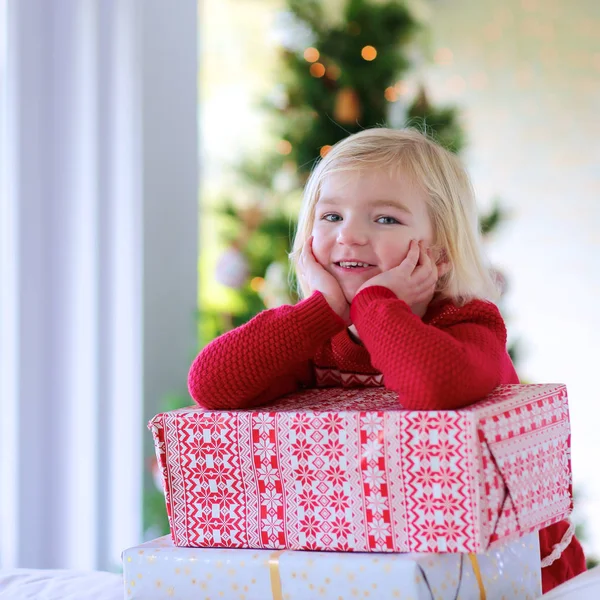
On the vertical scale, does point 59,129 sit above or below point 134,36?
below

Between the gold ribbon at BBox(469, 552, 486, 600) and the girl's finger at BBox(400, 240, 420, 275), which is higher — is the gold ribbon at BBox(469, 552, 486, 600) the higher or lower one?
the lower one

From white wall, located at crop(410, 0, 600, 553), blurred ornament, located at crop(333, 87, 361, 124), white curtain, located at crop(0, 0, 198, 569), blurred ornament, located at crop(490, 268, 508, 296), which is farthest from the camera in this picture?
white wall, located at crop(410, 0, 600, 553)

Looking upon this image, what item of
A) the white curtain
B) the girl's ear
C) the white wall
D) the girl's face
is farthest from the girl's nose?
the white wall

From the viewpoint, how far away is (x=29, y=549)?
6.94 ft

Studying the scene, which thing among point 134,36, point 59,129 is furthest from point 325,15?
point 59,129

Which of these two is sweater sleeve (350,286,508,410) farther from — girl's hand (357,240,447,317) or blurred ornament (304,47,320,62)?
blurred ornament (304,47,320,62)

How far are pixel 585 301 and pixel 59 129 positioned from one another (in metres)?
2.05

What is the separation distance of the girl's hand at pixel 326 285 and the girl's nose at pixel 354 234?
0.05m

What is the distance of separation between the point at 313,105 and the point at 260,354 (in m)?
1.56

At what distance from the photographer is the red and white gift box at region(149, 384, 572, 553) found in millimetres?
757

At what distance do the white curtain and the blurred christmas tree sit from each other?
15 cm

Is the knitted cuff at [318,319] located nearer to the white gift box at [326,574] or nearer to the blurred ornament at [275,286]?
the white gift box at [326,574]

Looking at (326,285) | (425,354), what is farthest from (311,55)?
(425,354)

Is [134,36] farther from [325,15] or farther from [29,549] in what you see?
[29,549]
